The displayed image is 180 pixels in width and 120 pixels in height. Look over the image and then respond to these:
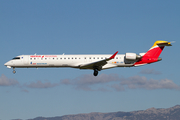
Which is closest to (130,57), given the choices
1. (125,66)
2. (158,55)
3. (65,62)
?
(125,66)

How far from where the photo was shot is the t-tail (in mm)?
48656

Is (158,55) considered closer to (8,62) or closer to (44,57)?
(44,57)

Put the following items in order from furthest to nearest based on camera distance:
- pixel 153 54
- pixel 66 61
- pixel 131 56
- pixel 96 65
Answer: pixel 153 54, pixel 66 61, pixel 131 56, pixel 96 65

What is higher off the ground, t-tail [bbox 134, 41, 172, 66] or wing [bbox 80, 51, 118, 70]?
t-tail [bbox 134, 41, 172, 66]

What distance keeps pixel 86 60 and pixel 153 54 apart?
36.7 feet

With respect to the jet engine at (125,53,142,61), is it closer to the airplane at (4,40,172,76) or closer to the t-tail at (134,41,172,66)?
the airplane at (4,40,172,76)

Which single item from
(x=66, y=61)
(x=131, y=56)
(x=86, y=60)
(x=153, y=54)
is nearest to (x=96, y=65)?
(x=86, y=60)

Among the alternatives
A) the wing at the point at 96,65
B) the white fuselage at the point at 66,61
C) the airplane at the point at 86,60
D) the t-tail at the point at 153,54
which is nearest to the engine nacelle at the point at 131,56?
the airplane at the point at 86,60

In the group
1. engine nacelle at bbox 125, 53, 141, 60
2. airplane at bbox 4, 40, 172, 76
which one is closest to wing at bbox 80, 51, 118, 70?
airplane at bbox 4, 40, 172, 76

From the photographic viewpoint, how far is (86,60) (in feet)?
158

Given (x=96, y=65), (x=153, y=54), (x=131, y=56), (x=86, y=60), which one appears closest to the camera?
(x=96, y=65)

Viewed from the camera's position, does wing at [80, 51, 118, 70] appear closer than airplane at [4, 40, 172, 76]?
Yes

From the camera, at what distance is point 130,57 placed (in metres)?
47.3

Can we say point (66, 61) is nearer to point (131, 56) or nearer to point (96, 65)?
point (96, 65)
